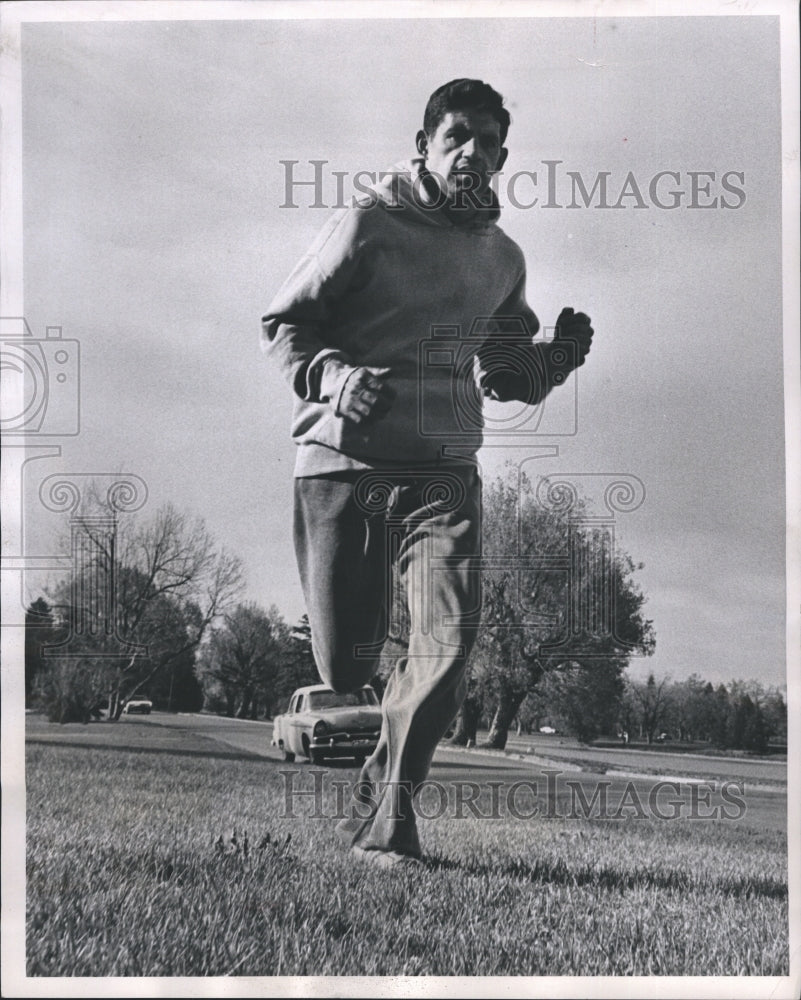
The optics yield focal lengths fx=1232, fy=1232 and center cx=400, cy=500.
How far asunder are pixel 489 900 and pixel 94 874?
5.41ft

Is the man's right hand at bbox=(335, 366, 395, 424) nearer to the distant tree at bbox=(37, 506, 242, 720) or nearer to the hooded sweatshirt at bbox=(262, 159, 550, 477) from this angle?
the hooded sweatshirt at bbox=(262, 159, 550, 477)

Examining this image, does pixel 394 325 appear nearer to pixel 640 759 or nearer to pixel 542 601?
pixel 542 601

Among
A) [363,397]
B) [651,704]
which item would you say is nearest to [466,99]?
[363,397]

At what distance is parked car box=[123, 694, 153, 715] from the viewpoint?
17.5 feet

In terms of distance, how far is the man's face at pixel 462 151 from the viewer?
5.26 meters

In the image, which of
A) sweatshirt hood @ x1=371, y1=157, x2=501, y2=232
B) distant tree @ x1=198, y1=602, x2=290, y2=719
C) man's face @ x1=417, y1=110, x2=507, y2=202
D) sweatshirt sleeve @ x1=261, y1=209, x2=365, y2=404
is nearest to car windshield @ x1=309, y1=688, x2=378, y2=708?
distant tree @ x1=198, y1=602, x2=290, y2=719

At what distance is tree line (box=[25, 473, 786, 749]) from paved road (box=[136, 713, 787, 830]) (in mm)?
77

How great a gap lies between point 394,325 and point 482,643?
4.59ft

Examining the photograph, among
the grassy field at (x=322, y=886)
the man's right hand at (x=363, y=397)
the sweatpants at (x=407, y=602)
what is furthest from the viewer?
the sweatpants at (x=407, y=602)

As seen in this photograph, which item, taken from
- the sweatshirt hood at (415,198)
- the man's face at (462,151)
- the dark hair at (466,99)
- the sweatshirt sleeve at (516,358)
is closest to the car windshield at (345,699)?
the sweatshirt sleeve at (516,358)

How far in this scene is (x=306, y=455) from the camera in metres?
5.30

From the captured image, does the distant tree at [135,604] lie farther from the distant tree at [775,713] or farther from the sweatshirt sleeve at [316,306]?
the distant tree at [775,713]

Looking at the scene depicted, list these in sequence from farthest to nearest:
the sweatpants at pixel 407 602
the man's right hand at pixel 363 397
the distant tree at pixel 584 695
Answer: the distant tree at pixel 584 695, the sweatpants at pixel 407 602, the man's right hand at pixel 363 397

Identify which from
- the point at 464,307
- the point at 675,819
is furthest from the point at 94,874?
the point at 464,307
